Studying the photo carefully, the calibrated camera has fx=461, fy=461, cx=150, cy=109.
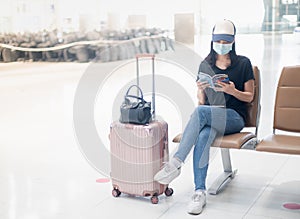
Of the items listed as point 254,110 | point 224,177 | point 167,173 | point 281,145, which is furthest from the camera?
point 224,177

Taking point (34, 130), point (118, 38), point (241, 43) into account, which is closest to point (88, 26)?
point (118, 38)

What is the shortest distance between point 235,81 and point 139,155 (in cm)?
78

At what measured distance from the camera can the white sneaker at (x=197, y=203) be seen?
268cm

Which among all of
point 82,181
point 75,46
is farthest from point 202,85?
point 75,46

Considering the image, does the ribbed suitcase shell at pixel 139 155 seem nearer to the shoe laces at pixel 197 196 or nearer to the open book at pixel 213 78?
the shoe laces at pixel 197 196

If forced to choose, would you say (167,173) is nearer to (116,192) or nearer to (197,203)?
(197,203)

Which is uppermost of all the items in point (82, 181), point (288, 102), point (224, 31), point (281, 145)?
point (224, 31)

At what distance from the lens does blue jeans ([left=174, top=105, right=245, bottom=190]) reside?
276 centimetres

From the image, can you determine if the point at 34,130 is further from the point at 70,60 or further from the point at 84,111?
the point at 70,60

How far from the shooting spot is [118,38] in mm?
12836

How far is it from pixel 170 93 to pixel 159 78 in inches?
57.0

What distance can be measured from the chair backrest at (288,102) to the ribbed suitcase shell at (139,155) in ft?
2.56

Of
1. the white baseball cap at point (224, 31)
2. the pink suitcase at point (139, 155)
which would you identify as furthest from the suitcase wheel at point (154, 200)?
the white baseball cap at point (224, 31)

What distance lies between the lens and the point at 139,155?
9.25 ft
